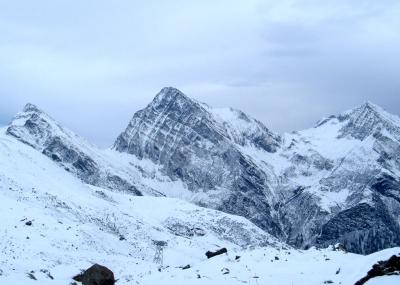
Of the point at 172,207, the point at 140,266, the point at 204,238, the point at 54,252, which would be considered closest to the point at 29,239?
the point at 54,252

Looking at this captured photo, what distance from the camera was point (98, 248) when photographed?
61.1 metres

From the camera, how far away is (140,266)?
43.2m

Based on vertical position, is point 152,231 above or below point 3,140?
below

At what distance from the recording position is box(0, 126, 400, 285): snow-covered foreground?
30047mm

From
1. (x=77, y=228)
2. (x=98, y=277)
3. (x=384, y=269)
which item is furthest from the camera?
(x=77, y=228)

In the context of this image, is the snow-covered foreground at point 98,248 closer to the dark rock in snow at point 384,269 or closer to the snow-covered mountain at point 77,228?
the snow-covered mountain at point 77,228

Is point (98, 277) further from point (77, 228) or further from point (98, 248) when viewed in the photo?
point (77, 228)

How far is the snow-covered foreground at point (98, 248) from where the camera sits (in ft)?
98.6

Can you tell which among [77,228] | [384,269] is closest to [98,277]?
[384,269]

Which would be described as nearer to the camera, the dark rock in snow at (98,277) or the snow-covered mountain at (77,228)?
the dark rock in snow at (98,277)

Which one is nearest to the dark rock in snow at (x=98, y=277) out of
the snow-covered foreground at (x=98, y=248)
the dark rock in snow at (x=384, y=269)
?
the snow-covered foreground at (x=98, y=248)

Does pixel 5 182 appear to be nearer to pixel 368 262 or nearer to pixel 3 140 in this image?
pixel 3 140

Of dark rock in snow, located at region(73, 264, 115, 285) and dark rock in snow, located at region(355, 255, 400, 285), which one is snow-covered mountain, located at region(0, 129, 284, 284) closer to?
dark rock in snow, located at region(73, 264, 115, 285)

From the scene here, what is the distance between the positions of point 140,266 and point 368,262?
72.8 ft
